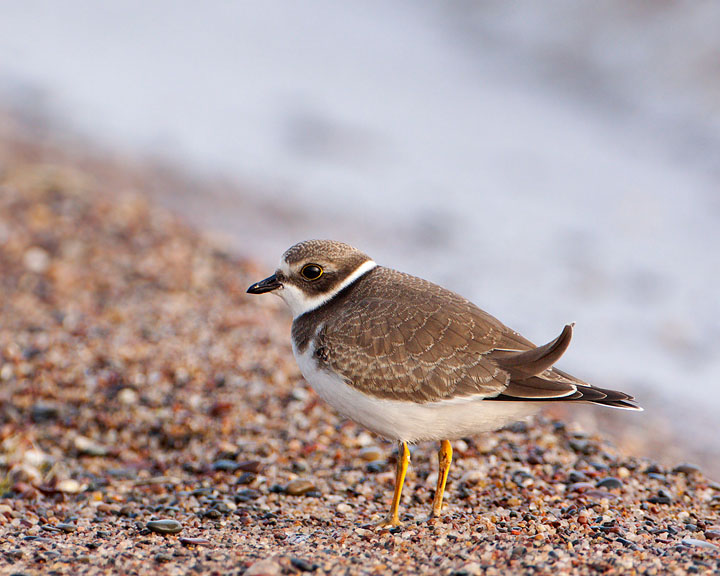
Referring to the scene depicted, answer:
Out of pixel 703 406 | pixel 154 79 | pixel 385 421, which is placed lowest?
pixel 385 421

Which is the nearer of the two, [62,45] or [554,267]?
[554,267]

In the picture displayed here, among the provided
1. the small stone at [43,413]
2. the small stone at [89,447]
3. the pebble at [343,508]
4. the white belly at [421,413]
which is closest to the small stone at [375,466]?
the pebble at [343,508]

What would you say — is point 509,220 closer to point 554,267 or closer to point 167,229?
point 554,267

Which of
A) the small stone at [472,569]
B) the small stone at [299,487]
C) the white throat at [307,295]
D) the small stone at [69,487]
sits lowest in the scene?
the small stone at [69,487]

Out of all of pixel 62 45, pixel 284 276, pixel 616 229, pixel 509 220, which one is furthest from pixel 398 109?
pixel 284 276

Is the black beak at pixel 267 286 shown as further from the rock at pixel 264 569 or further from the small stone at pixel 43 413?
the small stone at pixel 43 413

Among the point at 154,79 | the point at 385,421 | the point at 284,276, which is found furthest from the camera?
the point at 154,79

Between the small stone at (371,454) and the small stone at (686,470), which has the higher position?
the small stone at (686,470)

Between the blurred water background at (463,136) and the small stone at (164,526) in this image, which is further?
the blurred water background at (463,136)
